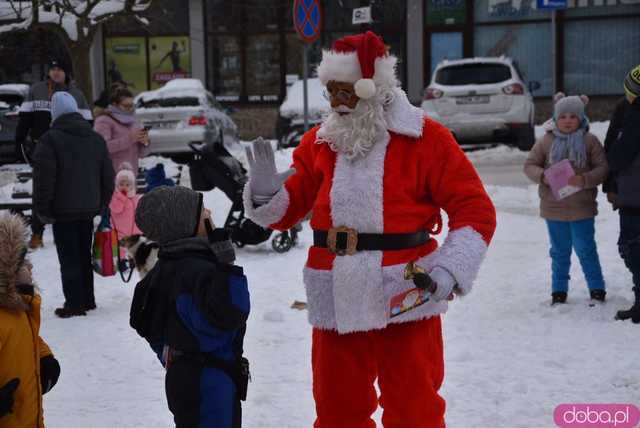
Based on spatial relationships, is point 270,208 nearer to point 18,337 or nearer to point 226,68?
point 18,337

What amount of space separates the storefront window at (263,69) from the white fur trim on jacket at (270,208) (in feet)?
74.6

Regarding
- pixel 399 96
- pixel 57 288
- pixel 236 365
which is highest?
pixel 399 96

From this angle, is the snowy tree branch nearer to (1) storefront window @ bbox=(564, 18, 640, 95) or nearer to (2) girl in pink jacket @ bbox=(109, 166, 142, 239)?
(2) girl in pink jacket @ bbox=(109, 166, 142, 239)

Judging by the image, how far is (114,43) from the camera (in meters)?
26.9

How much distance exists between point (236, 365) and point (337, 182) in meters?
0.78

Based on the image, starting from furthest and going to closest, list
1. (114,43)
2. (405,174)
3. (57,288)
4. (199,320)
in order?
(114,43) → (57,288) → (405,174) → (199,320)

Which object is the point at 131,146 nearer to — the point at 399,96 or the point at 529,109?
the point at 399,96

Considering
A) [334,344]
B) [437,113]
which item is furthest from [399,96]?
[437,113]

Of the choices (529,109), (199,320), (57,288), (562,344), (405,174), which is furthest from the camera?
(529,109)

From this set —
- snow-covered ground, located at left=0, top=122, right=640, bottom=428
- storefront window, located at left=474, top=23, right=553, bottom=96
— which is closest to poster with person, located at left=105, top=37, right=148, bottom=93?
storefront window, located at left=474, top=23, right=553, bottom=96

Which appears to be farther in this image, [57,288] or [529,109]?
[529,109]

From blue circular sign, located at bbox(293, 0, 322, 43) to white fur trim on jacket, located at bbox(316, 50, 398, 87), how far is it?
7247 millimetres

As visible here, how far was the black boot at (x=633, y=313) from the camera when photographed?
683cm

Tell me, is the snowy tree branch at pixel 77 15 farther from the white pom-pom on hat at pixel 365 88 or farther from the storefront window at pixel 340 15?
the white pom-pom on hat at pixel 365 88
